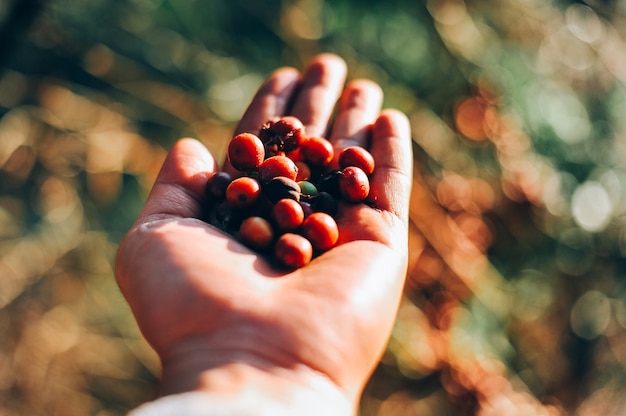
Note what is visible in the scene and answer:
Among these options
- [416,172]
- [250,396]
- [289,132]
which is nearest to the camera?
[250,396]

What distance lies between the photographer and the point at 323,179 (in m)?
2.78

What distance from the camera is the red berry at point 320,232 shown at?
7.78ft

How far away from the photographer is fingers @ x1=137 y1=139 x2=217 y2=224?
7.79 ft

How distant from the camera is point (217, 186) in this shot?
8.20 feet

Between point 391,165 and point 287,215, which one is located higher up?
point 391,165

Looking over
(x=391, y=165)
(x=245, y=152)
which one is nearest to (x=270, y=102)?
(x=245, y=152)

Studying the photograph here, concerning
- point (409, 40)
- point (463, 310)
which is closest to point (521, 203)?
point (463, 310)

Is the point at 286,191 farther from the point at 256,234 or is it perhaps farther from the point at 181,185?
the point at 181,185

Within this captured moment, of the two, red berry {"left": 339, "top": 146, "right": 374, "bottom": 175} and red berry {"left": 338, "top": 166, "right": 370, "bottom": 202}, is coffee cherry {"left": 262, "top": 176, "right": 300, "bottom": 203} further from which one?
red berry {"left": 339, "top": 146, "right": 374, "bottom": 175}

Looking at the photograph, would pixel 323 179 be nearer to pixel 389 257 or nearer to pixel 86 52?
pixel 389 257

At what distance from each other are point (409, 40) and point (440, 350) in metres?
2.56

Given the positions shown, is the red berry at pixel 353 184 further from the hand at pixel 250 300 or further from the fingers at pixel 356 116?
the fingers at pixel 356 116

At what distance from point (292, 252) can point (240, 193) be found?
15.9 inches

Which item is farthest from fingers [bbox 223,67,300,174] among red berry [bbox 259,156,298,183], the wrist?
the wrist
